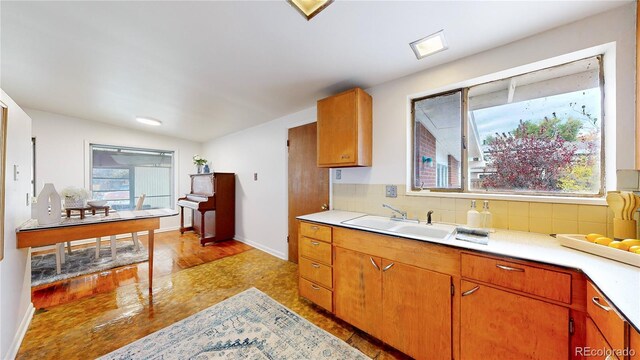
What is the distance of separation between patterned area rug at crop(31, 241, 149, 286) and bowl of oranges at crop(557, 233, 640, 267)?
4.64 metres

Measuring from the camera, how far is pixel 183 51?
5.82ft

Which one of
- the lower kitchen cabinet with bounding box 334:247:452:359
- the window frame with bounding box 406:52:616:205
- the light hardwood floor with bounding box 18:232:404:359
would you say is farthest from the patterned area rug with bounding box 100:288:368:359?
the window frame with bounding box 406:52:616:205

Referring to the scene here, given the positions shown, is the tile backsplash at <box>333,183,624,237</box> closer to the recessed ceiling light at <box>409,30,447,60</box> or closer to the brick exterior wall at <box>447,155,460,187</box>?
the brick exterior wall at <box>447,155,460,187</box>

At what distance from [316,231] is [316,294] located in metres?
0.60

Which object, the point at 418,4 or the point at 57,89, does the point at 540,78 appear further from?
the point at 57,89

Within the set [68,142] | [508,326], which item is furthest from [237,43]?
[68,142]

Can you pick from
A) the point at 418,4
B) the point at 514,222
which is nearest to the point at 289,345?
the point at 514,222

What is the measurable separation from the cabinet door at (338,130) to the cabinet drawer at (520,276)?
48.8 inches

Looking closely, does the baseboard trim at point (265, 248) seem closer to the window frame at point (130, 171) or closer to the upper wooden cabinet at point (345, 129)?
the upper wooden cabinet at point (345, 129)

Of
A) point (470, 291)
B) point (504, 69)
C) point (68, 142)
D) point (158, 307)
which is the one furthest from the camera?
point (68, 142)

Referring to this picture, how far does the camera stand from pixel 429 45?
5.39 feet

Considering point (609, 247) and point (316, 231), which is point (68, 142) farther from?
point (609, 247)

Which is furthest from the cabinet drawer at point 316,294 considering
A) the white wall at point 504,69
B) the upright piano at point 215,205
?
the upright piano at point 215,205

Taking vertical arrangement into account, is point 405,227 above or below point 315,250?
above
